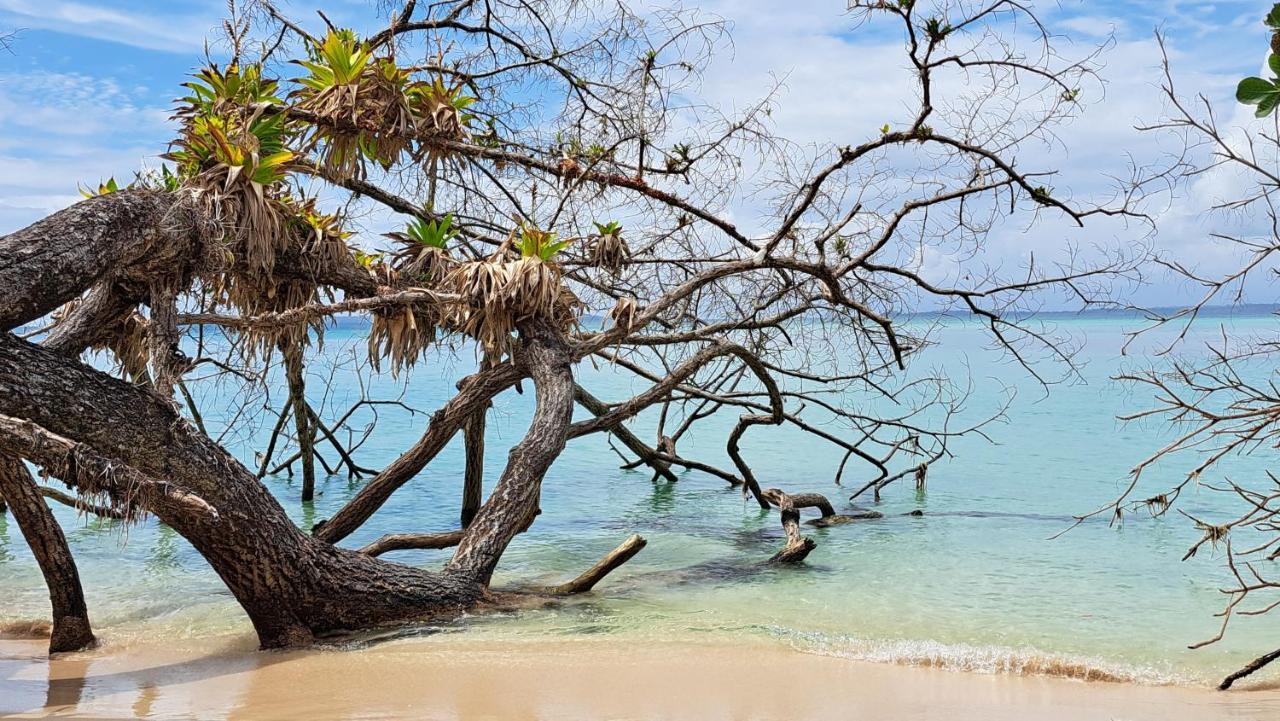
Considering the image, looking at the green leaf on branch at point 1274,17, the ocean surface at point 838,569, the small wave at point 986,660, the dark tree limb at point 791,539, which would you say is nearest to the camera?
the green leaf on branch at point 1274,17

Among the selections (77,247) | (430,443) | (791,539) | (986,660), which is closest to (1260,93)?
(986,660)

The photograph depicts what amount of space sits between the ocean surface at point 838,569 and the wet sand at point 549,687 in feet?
1.33

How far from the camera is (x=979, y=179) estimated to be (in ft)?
26.4

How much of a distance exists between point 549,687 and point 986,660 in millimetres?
2405

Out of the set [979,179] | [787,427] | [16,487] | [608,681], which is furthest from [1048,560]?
[787,427]

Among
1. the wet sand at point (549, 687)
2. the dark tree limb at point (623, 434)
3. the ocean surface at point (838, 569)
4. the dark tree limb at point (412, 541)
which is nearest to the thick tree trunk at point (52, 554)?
the wet sand at point (549, 687)

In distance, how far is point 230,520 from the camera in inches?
224

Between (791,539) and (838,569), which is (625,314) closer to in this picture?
(791,539)

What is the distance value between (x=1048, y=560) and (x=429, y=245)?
19.1 feet

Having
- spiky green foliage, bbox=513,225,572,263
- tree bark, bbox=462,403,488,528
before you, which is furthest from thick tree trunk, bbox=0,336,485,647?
tree bark, bbox=462,403,488,528

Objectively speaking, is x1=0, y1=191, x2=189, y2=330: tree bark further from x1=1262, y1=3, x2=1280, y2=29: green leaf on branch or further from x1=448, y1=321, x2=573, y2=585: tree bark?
x1=1262, y1=3, x2=1280, y2=29: green leaf on branch

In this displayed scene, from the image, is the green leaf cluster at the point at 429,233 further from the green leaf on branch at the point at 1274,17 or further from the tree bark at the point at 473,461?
the green leaf on branch at the point at 1274,17

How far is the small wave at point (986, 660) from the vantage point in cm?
573

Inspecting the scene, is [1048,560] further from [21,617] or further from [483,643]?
[21,617]
